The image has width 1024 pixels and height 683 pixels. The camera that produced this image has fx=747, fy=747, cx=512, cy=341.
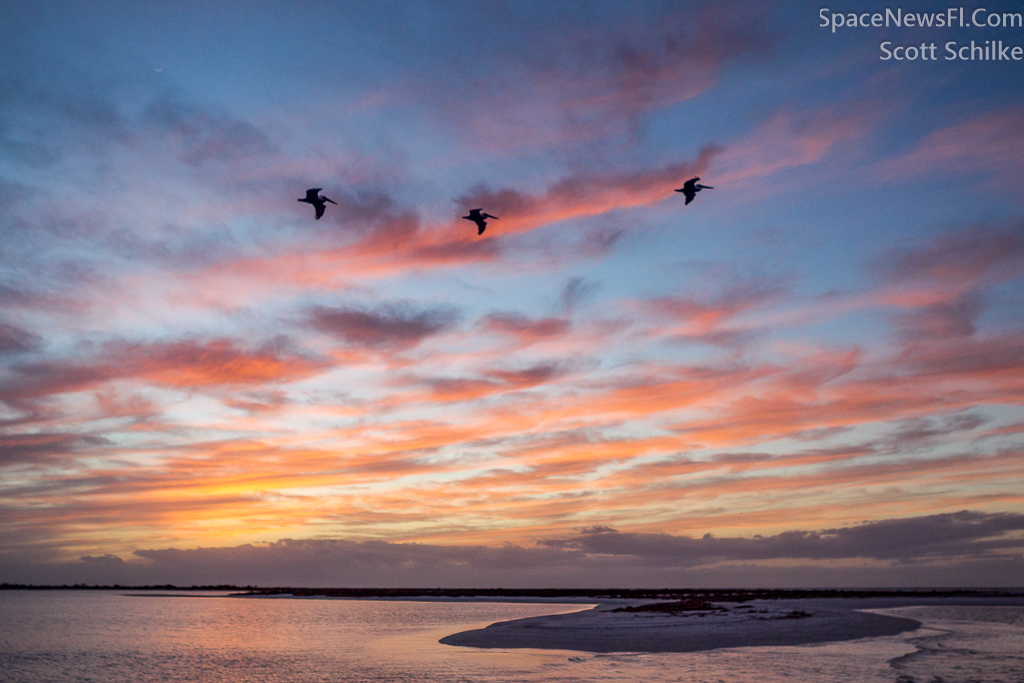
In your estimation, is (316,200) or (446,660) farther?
(446,660)

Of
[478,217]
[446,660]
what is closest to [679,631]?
[446,660]

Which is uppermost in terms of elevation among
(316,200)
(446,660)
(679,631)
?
(316,200)

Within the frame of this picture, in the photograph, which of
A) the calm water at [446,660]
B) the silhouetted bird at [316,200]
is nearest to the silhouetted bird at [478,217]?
the silhouetted bird at [316,200]

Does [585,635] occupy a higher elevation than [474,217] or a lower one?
lower

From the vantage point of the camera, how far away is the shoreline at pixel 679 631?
4103cm

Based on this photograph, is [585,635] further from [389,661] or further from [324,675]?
[324,675]

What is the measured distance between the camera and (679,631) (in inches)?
1816

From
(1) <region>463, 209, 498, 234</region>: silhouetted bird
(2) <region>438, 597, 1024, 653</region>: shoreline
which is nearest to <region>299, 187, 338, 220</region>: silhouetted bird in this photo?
(1) <region>463, 209, 498, 234</region>: silhouetted bird

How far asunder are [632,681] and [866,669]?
398 inches

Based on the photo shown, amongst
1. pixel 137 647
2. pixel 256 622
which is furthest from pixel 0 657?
pixel 256 622

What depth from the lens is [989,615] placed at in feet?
227

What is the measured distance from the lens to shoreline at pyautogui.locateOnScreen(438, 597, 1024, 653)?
135ft

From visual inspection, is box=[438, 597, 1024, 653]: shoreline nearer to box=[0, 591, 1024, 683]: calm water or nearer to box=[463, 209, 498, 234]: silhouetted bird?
box=[0, 591, 1024, 683]: calm water

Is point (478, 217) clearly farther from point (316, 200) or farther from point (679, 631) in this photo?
point (679, 631)
